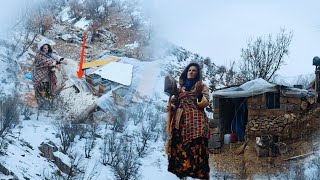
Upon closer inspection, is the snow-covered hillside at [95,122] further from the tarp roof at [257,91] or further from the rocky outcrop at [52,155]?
the tarp roof at [257,91]

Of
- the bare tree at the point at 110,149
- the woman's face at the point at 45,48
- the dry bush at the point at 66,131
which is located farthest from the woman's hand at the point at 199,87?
the woman's face at the point at 45,48

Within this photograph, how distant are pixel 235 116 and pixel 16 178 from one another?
342 centimetres

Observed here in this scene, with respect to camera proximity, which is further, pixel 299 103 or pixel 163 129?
pixel 163 129

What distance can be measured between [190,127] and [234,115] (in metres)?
1.86

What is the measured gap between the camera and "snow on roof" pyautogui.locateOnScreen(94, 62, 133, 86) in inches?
329

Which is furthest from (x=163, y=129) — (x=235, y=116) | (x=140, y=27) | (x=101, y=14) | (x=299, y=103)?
(x=101, y=14)

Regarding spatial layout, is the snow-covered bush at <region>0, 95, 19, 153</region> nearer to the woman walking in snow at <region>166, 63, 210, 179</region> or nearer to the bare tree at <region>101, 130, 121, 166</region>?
the bare tree at <region>101, 130, 121, 166</region>

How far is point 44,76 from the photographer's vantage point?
7508mm

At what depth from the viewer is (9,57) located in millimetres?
8430

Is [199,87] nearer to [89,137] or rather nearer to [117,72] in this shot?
[89,137]

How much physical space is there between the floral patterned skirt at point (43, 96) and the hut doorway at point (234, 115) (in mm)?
2749

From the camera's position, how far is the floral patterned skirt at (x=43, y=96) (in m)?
7.59

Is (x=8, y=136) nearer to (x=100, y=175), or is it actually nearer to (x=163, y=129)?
(x=100, y=175)

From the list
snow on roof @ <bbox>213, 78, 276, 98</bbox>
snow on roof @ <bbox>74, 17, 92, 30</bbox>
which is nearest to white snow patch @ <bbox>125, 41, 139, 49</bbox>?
snow on roof @ <bbox>74, 17, 92, 30</bbox>
